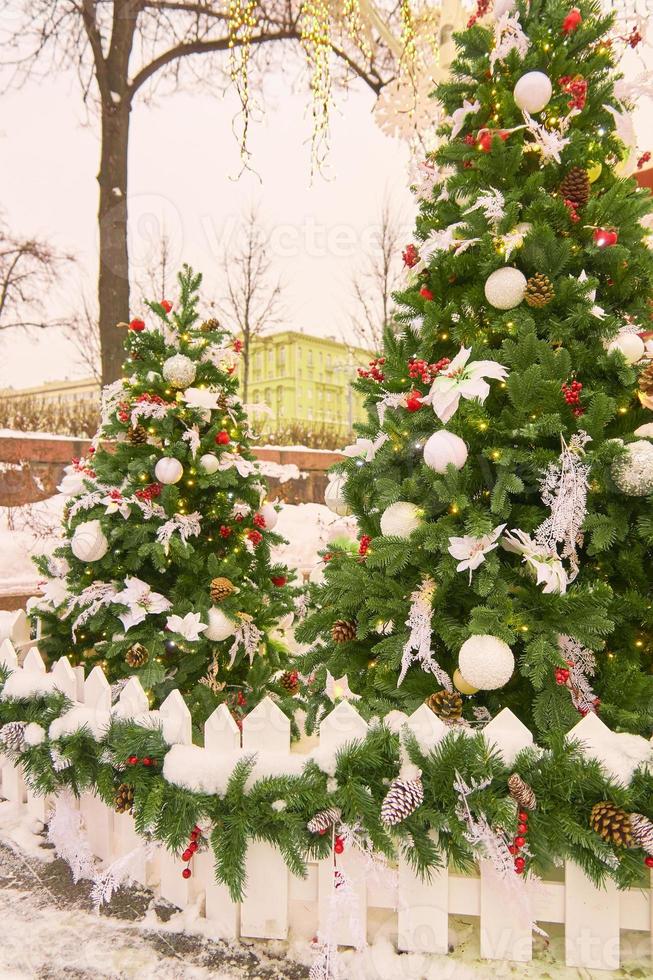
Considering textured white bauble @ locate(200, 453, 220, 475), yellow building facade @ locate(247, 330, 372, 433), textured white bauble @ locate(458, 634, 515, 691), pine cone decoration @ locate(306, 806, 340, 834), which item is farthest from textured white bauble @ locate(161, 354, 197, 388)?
yellow building facade @ locate(247, 330, 372, 433)

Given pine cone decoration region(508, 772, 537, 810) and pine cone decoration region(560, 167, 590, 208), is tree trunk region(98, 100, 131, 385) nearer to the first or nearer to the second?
pine cone decoration region(560, 167, 590, 208)

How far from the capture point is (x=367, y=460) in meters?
2.18

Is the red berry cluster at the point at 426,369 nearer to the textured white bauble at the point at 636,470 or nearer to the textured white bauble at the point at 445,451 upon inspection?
the textured white bauble at the point at 445,451

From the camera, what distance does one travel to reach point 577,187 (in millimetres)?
1893

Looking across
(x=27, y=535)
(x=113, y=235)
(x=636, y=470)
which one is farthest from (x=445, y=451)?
(x=113, y=235)

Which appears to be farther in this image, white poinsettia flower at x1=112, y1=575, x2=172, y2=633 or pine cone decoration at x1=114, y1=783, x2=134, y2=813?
white poinsettia flower at x1=112, y1=575, x2=172, y2=633

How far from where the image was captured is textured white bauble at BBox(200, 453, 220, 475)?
2.79 meters

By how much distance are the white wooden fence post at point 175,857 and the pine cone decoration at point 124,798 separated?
0.56ft

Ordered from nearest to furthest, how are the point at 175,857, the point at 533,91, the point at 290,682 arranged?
1. the point at 175,857
2. the point at 533,91
3. the point at 290,682

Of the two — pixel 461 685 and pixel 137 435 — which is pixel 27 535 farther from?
pixel 461 685

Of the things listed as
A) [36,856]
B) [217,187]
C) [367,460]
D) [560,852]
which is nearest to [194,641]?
[36,856]

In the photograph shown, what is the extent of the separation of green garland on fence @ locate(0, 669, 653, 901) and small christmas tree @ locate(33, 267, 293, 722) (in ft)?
3.47

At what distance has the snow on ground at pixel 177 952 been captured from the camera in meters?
1.51

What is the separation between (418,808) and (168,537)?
161 cm
